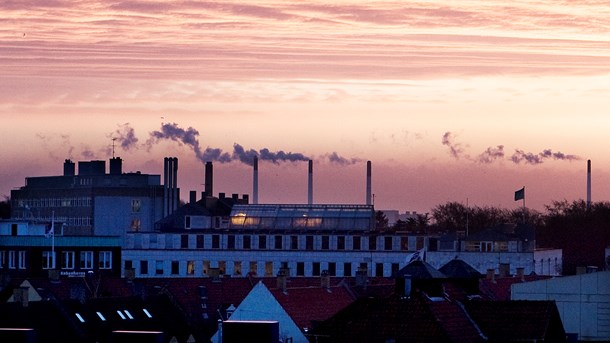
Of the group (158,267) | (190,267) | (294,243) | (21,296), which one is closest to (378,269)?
(294,243)

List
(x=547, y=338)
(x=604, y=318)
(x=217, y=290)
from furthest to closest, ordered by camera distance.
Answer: (x=217, y=290), (x=604, y=318), (x=547, y=338)

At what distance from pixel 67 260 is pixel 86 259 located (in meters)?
1.63

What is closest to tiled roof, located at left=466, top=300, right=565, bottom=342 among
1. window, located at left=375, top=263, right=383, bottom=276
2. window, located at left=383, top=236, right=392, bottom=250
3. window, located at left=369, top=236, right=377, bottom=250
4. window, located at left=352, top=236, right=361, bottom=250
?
window, located at left=375, top=263, right=383, bottom=276

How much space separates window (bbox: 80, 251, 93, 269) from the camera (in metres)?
169

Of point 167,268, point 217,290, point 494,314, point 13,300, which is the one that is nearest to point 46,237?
point 167,268

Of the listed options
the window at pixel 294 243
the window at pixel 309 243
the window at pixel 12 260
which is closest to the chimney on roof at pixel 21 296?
the window at pixel 12 260

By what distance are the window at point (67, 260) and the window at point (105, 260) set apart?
241 cm

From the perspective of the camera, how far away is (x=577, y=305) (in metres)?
104

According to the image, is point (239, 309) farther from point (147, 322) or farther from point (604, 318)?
point (604, 318)

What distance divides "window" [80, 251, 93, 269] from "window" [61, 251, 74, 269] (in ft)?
2.81

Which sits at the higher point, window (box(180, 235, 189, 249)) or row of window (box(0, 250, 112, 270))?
window (box(180, 235, 189, 249))

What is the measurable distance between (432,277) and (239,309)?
1887 cm

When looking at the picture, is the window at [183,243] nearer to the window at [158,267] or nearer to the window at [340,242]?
the window at [158,267]

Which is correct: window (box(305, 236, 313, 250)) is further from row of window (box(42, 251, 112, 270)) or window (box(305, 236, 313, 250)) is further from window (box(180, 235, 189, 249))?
row of window (box(42, 251, 112, 270))
